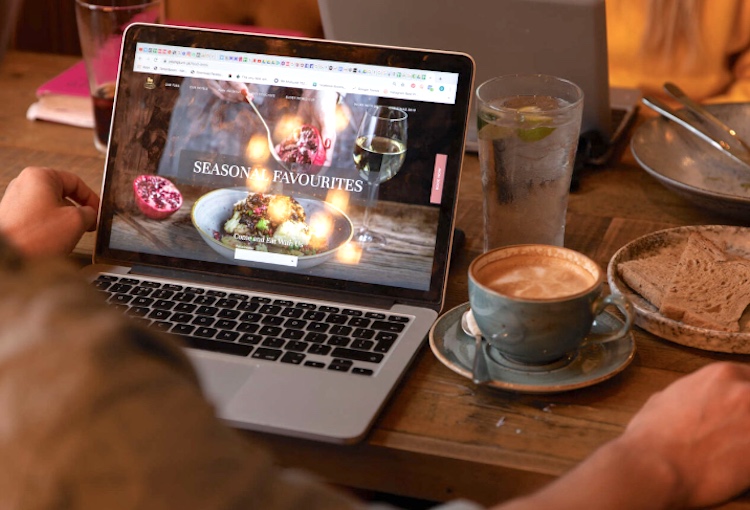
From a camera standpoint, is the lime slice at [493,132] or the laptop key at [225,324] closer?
the laptop key at [225,324]

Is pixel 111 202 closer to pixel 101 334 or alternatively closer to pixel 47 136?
pixel 47 136

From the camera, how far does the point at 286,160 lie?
3.42ft

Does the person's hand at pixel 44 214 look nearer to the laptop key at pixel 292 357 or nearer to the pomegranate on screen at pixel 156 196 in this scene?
the pomegranate on screen at pixel 156 196

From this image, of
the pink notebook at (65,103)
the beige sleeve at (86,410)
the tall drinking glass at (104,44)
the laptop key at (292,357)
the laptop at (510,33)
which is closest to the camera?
the beige sleeve at (86,410)

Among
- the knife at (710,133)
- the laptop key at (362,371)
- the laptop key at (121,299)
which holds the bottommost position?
the laptop key at (121,299)

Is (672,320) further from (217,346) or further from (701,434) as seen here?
(217,346)

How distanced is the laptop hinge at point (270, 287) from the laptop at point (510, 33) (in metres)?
0.48

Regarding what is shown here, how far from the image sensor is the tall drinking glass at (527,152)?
1040 mm

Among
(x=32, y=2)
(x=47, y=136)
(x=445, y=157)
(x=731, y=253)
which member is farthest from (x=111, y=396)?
(x=32, y=2)

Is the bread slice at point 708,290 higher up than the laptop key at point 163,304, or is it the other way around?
the bread slice at point 708,290

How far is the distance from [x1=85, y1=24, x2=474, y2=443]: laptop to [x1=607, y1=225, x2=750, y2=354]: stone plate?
207mm

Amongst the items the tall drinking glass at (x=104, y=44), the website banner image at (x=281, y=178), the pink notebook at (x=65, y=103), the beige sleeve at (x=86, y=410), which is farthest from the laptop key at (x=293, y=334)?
the pink notebook at (x=65, y=103)

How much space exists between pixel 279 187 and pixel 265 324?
0.61 ft

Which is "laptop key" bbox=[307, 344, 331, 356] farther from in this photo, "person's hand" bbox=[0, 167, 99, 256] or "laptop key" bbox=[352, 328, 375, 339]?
"person's hand" bbox=[0, 167, 99, 256]
